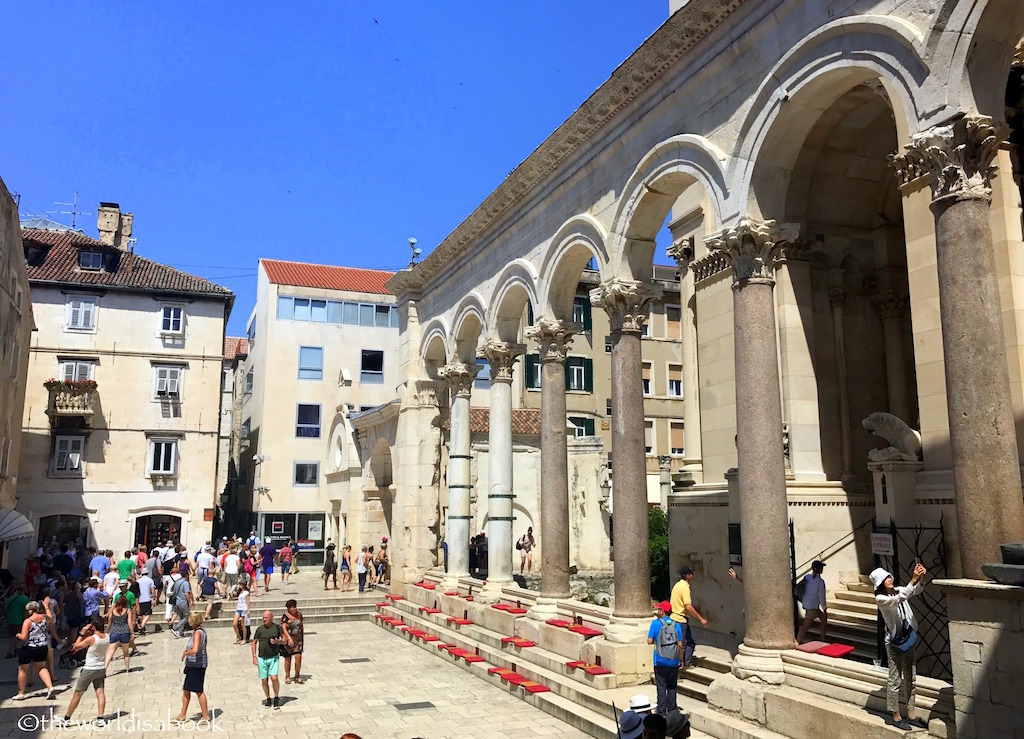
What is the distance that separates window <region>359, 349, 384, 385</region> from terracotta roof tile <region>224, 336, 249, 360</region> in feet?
56.5

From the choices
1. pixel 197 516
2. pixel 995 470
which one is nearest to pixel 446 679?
pixel 995 470

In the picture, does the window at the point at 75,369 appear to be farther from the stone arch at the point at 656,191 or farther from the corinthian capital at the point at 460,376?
the stone arch at the point at 656,191

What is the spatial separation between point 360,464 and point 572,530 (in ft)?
26.3

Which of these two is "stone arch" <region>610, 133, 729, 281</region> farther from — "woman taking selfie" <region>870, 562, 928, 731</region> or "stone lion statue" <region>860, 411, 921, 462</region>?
"woman taking selfie" <region>870, 562, 928, 731</region>

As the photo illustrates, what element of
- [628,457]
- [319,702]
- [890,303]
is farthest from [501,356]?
[319,702]

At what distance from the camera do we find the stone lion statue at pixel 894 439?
31.8 ft

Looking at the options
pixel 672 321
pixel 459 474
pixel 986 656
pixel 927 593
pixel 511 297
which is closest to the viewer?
pixel 986 656

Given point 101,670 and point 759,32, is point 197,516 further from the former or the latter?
point 759,32

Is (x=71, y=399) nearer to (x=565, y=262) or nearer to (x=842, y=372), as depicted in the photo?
(x=565, y=262)

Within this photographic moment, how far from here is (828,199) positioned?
12242 millimetres

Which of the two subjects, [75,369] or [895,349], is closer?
[895,349]

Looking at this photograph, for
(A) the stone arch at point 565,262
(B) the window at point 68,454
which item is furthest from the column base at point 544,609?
(B) the window at point 68,454

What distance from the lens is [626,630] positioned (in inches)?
441

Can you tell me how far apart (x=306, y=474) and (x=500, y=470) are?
2037 cm
